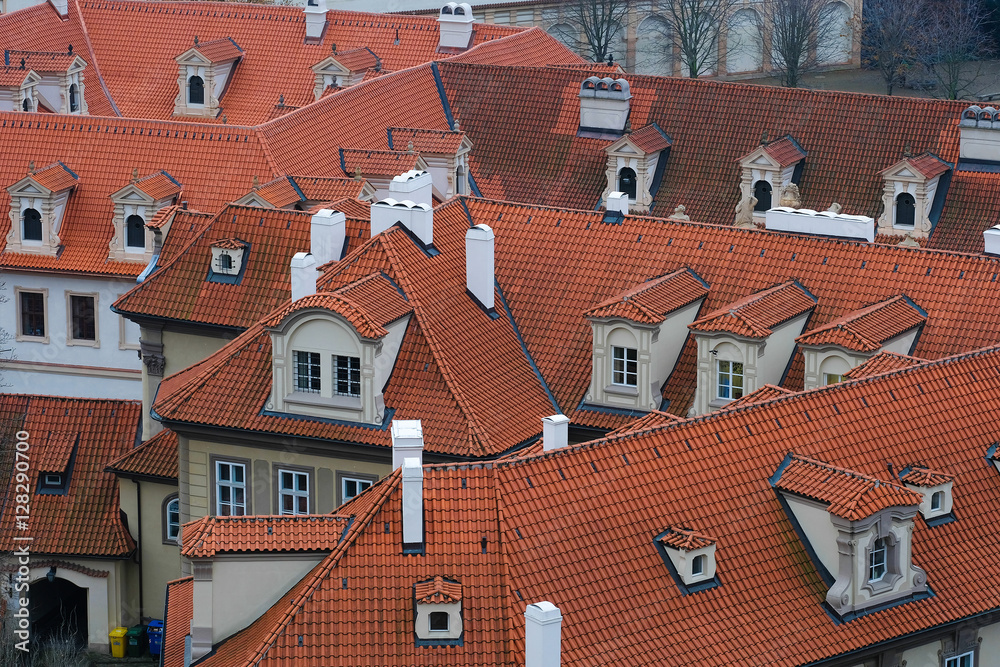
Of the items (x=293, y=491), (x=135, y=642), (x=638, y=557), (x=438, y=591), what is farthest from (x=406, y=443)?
(x=135, y=642)

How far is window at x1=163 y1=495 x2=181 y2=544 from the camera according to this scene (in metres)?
67.4

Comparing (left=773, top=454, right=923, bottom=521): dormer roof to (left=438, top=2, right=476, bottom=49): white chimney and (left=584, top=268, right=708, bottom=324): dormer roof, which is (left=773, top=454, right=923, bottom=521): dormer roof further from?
(left=438, top=2, right=476, bottom=49): white chimney

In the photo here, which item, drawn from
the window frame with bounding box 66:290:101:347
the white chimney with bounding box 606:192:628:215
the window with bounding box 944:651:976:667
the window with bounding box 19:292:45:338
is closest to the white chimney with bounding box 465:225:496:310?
the white chimney with bounding box 606:192:628:215

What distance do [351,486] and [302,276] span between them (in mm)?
5537

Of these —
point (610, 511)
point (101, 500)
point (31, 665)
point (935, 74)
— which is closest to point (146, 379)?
point (101, 500)

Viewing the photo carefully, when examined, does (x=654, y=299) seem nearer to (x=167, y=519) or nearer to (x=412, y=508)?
(x=167, y=519)

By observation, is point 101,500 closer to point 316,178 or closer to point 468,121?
point 316,178

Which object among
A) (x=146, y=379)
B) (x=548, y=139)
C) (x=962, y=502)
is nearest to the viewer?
(x=962, y=502)

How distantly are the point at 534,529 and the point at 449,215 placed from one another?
64.4ft

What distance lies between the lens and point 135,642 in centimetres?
6775

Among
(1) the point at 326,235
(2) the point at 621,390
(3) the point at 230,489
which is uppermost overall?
(1) the point at 326,235

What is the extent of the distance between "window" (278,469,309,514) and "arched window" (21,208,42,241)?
2266 cm

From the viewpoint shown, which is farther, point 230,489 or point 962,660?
point 230,489

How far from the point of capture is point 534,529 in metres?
47.8
